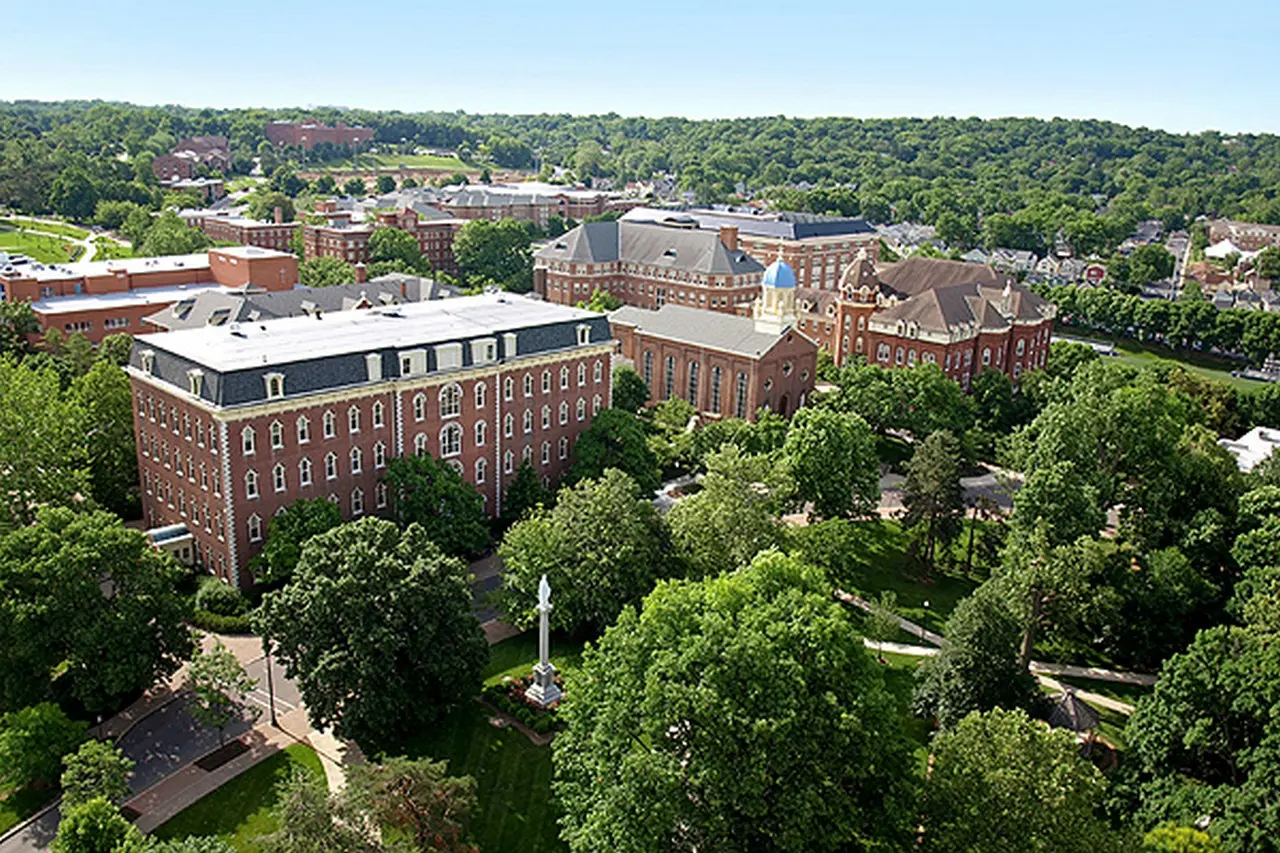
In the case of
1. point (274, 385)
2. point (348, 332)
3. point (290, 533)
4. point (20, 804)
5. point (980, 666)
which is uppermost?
point (348, 332)

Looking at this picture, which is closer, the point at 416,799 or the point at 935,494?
the point at 416,799

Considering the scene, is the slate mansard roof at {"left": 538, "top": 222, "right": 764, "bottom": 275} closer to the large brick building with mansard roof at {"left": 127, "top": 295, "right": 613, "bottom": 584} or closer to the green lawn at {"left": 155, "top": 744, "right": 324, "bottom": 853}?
the large brick building with mansard roof at {"left": 127, "top": 295, "right": 613, "bottom": 584}

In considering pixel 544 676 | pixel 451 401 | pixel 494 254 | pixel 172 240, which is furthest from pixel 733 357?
pixel 172 240

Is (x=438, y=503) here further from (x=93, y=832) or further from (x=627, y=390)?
(x=627, y=390)

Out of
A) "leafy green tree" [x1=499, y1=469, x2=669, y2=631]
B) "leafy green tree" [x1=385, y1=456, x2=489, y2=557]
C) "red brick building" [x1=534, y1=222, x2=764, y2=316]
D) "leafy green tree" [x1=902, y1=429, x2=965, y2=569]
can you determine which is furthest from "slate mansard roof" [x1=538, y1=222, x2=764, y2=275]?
"leafy green tree" [x1=499, y1=469, x2=669, y2=631]

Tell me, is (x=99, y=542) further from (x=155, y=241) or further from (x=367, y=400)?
(x=155, y=241)

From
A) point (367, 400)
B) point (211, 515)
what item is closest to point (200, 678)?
point (211, 515)
